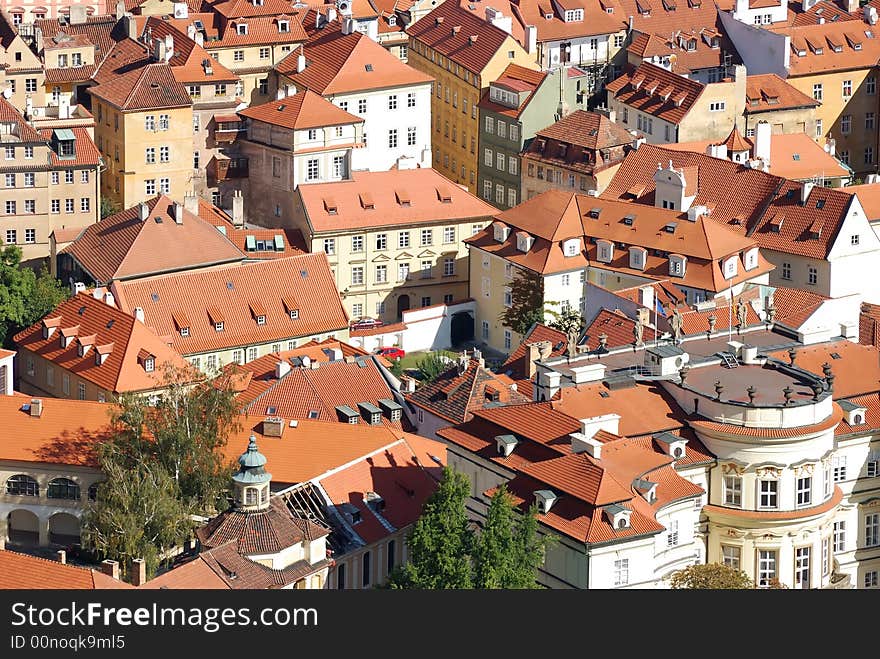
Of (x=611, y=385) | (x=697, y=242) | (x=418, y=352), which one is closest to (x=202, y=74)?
(x=418, y=352)

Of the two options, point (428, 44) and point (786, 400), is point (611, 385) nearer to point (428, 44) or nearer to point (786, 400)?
point (786, 400)

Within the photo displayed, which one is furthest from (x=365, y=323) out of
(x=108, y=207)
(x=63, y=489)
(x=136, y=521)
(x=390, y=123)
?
(x=136, y=521)

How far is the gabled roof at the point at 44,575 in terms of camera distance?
377ft

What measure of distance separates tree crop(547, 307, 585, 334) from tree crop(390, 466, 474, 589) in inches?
1367

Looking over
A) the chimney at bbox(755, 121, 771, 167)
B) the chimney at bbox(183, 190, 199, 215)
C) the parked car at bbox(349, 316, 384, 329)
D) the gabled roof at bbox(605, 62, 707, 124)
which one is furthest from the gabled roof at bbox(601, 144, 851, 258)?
the chimney at bbox(183, 190, 199, 215)

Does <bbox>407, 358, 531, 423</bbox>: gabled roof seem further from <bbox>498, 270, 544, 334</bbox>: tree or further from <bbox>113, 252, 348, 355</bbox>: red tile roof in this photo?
<bbox>498, 270, 544, 334</bbox>: tree

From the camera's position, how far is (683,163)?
6718 inches

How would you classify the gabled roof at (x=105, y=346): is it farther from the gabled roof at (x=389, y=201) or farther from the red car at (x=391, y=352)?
the gabled roof at (x=389, y=201)

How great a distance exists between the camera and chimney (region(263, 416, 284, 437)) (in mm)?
137250

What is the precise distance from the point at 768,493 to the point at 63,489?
34334 mm

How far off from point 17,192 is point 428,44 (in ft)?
120

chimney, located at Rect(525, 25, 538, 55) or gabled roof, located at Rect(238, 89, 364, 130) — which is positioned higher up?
chimney, located at Rect(525, 25, 538, 55)

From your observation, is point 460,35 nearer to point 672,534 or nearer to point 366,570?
point 366,570

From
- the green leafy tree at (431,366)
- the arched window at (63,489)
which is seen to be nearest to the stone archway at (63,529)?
the arched window at (63,489)
